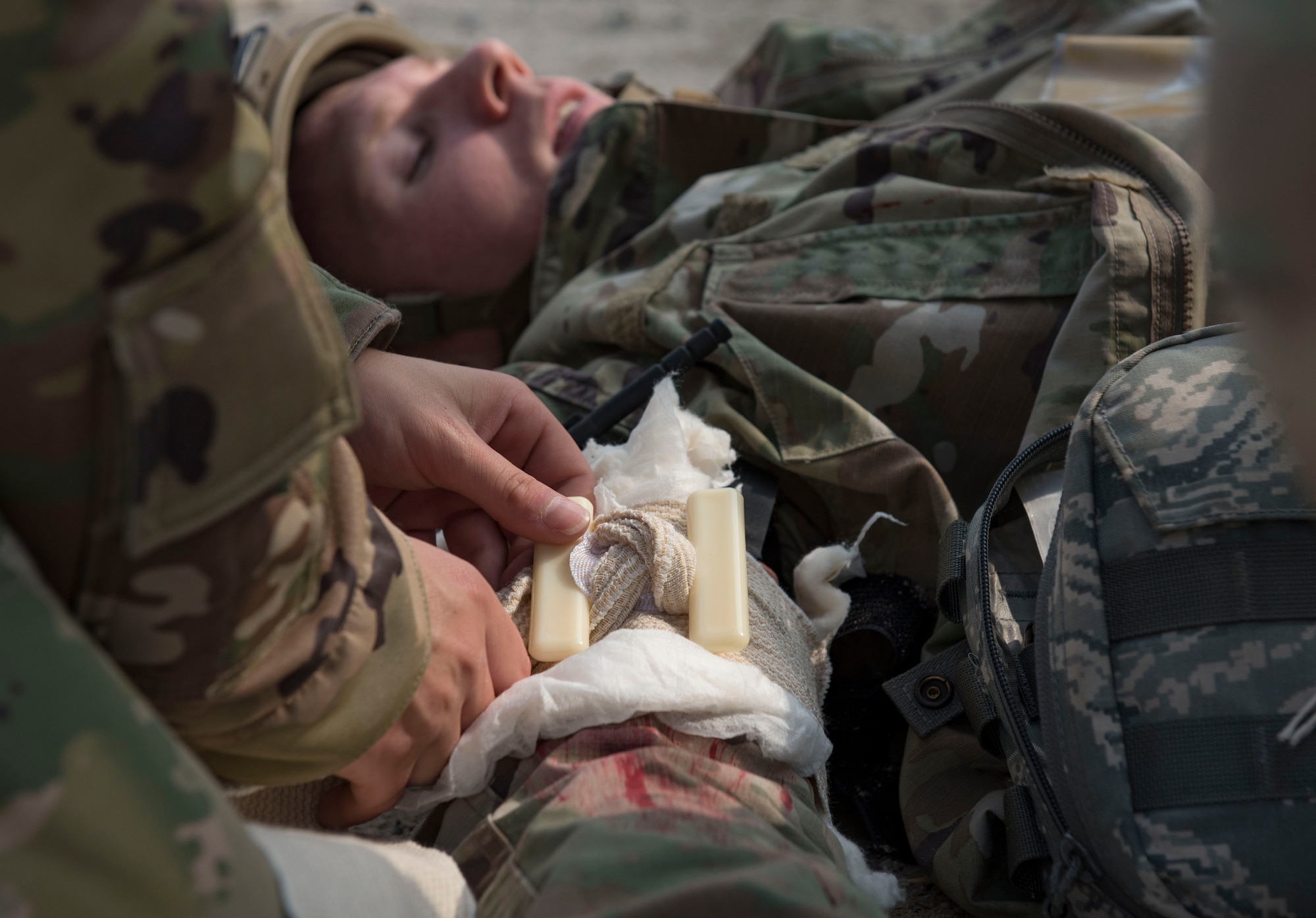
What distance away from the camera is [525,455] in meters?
1.19

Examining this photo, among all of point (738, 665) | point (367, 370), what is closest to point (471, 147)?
point (367, 370)

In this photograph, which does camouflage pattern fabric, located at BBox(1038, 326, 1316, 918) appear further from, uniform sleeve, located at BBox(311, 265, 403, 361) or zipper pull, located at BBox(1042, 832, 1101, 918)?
uniform sleeve, located at BBox(311, 265, 403, 361)

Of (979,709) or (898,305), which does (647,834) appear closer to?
(979,709)

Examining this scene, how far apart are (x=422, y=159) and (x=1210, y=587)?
1534 millimetres

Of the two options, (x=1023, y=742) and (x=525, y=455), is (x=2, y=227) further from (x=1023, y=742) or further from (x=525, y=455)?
(x=1023, y=742)

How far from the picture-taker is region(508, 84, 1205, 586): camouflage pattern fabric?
1214 mm

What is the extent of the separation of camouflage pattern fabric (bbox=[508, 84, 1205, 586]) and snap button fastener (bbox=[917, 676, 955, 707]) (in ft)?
0.75

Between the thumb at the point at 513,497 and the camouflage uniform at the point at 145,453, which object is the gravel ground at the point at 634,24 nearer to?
the thumb at the point at 513,497


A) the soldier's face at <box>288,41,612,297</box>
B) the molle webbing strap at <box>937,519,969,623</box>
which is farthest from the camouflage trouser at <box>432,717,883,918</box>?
the soldier's face at <box>288,41,612,297</box>

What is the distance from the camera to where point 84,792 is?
0.49 meters

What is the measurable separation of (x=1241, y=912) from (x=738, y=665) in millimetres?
433

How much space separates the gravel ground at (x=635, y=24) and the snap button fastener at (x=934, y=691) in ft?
7.58

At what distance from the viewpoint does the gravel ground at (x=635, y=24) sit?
306cm

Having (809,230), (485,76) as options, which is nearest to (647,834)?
(809,230)
